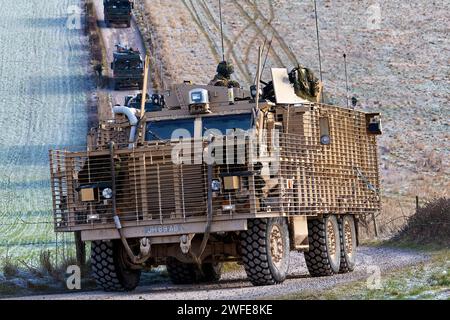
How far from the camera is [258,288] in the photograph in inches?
746

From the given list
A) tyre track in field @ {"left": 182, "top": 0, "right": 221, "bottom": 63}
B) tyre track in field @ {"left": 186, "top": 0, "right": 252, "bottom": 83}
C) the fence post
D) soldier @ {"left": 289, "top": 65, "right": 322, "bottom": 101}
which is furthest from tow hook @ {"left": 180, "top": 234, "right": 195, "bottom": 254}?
tyre track in field @ {"left": 182, "top": 0, "right": 221, "bottom": 63}

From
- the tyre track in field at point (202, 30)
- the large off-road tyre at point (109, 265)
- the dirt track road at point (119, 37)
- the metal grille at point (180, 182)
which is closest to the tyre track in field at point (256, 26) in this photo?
the tyre track in field at point (202, 30)

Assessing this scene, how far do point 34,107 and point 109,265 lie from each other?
107 feet

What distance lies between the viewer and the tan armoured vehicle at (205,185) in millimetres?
19172

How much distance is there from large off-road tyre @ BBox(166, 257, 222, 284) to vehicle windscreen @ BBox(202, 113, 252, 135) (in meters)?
2.80

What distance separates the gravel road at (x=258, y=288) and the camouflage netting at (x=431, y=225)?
659 millimetres

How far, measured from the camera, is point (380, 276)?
18.5 metres

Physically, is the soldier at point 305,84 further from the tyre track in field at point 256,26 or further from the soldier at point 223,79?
the tyre track in field at point 256,26

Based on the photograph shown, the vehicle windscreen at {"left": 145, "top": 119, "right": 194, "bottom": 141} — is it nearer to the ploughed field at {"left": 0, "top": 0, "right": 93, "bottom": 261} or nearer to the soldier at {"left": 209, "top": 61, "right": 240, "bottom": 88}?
the soldier at {"left": 209, "top": 61, "right": 240, "bottom": 88}

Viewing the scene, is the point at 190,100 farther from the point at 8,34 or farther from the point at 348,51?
the point at 8,34

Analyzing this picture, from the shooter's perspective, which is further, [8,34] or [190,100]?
[8,34]
